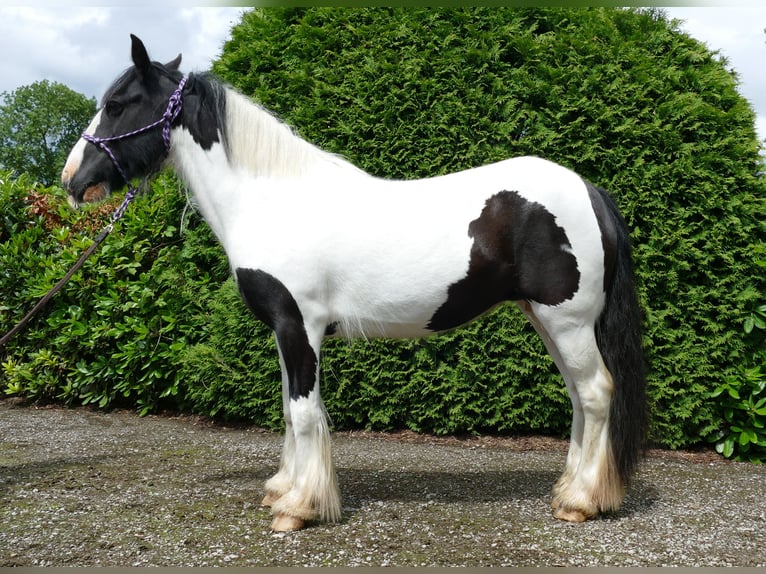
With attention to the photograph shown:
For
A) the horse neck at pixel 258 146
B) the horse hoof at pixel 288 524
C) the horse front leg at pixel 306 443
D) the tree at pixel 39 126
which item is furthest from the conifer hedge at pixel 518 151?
the tree at pixel 39 126

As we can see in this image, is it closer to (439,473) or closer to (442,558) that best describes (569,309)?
(442,558)

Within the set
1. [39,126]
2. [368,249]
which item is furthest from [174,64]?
[39,126]

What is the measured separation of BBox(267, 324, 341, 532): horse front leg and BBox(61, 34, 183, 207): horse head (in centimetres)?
134

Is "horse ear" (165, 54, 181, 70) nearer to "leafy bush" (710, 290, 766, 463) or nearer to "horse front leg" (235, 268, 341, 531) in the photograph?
"horse front leg" (235, 268, 341, 531)

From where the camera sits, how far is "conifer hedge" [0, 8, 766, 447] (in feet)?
15.3

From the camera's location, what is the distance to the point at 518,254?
3.09 m

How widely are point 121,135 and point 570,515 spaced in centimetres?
336

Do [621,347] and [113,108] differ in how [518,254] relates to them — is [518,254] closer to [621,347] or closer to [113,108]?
[621,347]

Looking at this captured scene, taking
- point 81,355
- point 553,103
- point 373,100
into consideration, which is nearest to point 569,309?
point 553,103

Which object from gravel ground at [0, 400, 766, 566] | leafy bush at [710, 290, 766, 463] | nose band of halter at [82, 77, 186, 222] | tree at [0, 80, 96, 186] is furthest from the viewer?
tree at [0, 80, 96, 186]

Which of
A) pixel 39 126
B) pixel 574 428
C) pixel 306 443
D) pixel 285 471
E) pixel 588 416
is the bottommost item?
pixel 285 471

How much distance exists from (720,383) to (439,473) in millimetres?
2590

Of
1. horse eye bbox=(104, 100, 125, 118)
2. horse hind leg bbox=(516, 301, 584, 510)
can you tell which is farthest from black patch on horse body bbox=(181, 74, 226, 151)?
horse hind leg bbox=(516, 301, 584, 510)

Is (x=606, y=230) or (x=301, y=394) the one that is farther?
(x=606, y=230)
